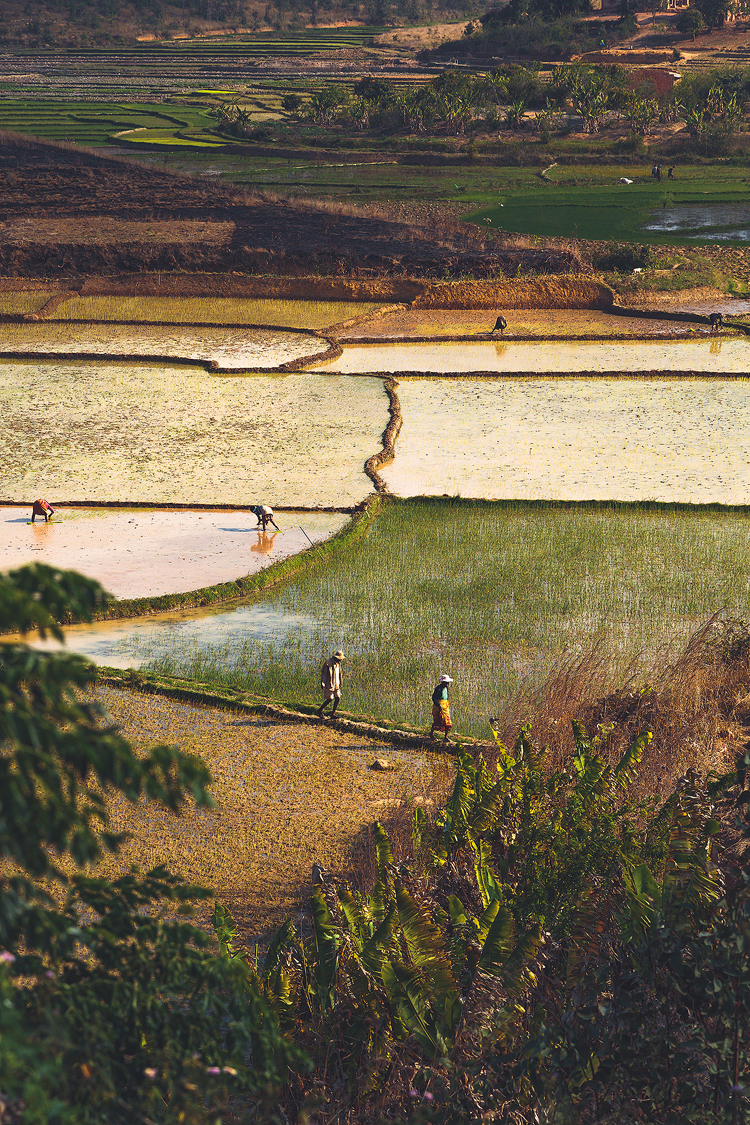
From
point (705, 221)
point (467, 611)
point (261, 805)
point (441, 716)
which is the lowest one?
point (261, 805)

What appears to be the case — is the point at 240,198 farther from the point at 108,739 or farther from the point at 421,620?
the point at 108,739

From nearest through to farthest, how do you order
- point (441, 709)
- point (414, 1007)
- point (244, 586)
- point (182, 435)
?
point (414, 1007)
point (441, 709)
point (244, 586)
point (182, 435)

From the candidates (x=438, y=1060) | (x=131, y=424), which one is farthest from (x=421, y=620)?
(x=131, y=424)

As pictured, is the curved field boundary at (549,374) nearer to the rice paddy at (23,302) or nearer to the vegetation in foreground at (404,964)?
the rice paddy at (23,302)

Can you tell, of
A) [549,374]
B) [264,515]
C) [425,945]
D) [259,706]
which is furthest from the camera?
[549,374]

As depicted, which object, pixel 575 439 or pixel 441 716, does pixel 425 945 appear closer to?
Answer: pixel 441 716

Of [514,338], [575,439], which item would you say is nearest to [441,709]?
[575,439]
